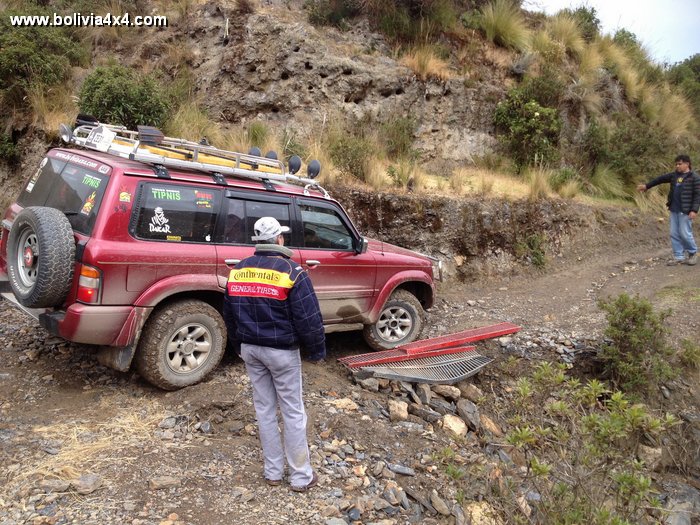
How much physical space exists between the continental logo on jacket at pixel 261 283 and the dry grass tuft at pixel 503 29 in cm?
1309

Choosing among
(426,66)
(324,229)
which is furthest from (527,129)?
(324,229)

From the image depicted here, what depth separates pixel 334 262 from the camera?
5.97 m

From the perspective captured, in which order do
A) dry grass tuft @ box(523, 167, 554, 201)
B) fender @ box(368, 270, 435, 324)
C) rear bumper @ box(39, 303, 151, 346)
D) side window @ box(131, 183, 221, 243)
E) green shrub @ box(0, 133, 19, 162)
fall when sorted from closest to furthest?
rear bumper @ box(39, 303, 151, 346), side window @ box(131, 183, 221, 243), fender @ box(368, 270, 435, 324), green shrub @ box(0, 133, 19, 162), dry grass tuft @ box(523, 167, 554, 201)

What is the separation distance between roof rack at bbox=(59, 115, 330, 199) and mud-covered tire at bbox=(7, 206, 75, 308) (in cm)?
87

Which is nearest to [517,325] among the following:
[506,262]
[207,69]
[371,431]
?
[506,262]

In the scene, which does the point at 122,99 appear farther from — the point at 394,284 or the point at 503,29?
the point at 503,29

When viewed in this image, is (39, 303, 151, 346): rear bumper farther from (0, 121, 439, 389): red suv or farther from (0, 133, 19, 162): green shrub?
(0, 133, 19, 162): green shrub

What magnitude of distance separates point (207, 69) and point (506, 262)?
792cm

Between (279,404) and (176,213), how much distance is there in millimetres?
2092

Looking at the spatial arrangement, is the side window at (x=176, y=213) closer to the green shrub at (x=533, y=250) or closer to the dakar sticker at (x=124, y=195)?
the dakar sticker at (x=124, y=195)

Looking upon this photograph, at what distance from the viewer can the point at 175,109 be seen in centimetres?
1122

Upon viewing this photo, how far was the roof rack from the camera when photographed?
4.96 metres

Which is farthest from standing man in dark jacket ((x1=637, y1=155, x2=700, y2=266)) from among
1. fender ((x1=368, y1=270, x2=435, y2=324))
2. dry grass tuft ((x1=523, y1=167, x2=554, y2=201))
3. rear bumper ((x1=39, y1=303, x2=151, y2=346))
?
rear bumper ((x1=39, y1=303, x2=151, y2=346))

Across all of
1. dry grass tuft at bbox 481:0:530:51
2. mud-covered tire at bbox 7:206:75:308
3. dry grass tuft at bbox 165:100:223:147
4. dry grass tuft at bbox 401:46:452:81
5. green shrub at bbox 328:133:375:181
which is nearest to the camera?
mud-covered tire at bbox 7:206:75:308
